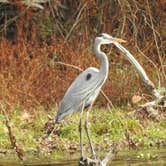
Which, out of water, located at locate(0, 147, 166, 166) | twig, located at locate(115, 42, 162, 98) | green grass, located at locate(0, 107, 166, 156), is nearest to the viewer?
water, located at locate(0, 147, 166, 166)

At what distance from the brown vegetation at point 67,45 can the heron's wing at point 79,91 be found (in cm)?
350

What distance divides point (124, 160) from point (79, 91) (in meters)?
1.02

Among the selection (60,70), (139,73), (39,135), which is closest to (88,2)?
(60,70)

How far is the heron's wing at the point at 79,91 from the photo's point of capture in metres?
9.24

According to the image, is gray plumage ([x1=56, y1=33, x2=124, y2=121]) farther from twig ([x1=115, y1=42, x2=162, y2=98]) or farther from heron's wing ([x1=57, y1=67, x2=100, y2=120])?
twig ([x1=115, y1=42, x2=162, y2=98])

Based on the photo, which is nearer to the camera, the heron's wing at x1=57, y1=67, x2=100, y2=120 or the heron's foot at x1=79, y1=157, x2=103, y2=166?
the heron's foot at x1=79, y1=157, x2=103, y2=166

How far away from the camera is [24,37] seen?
14.3m

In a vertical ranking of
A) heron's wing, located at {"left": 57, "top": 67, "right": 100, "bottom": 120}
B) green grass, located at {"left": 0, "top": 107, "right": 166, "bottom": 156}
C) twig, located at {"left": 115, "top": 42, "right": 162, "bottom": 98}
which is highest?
heron's wing, located at {"left": 57, "top": 67, "right": 100, "bottom": 120}

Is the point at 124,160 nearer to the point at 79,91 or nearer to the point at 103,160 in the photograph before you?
the point at 79,91

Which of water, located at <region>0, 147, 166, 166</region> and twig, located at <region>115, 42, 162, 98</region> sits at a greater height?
twig, located at <region>115, 42, 162, 98</region>

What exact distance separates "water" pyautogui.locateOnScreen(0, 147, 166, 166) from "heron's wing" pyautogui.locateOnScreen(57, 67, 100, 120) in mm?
624

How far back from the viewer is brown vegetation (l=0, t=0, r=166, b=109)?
1323 centimetres

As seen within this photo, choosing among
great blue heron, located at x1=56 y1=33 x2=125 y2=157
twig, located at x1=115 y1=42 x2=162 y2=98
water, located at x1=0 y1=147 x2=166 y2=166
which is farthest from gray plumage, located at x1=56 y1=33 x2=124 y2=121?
twig, located at x1=115 y1=42 x2=162 y2=98

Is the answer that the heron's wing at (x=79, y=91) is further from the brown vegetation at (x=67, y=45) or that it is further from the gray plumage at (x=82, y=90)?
the brown vegetation at (x=67, y=45)
